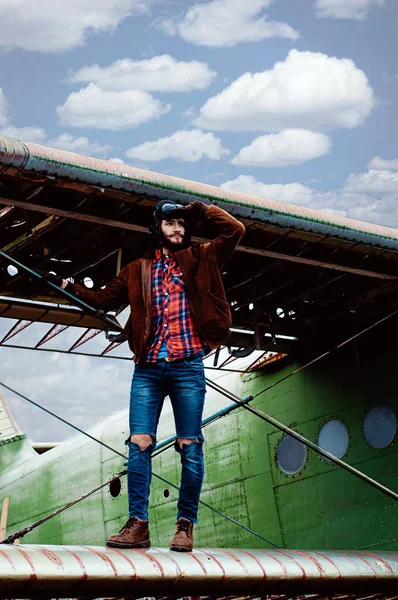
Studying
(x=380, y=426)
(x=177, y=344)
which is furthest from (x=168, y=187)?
(x=380, y=426)

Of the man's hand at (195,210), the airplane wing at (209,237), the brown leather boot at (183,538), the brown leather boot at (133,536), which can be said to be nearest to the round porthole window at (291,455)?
the airplane wing at (209,237)

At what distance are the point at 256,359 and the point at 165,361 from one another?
6.67 metres

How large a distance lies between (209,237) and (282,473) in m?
3.62

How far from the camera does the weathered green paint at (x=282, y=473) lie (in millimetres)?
10828

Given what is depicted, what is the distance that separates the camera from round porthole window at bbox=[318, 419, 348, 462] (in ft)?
36.8

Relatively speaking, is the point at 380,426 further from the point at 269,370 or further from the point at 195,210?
the point at 195,210

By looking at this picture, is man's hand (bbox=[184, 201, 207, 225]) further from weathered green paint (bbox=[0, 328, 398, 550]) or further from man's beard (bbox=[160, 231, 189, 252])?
weathered green paint (bbox=[0, 328, 398, 550])

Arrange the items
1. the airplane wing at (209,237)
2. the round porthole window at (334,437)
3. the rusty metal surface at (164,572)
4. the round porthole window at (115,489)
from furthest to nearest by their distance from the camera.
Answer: the round porthole window at (115,489)
the round porthole window at (334,437)
the airplane wing at (209,237)
the rusty metal surface at (164,572)

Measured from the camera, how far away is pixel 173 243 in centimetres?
626

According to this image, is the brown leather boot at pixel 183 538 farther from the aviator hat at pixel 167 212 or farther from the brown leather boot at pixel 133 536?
the aviator hat at pixel 167 212

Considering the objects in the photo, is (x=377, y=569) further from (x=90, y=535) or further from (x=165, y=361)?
(x=90, y=535)

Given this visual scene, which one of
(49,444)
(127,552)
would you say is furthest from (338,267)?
(49,444)

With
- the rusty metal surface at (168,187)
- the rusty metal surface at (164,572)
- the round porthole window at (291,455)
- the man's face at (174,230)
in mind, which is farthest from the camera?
the round porthole window at (291,455)

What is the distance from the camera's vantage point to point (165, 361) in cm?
612
